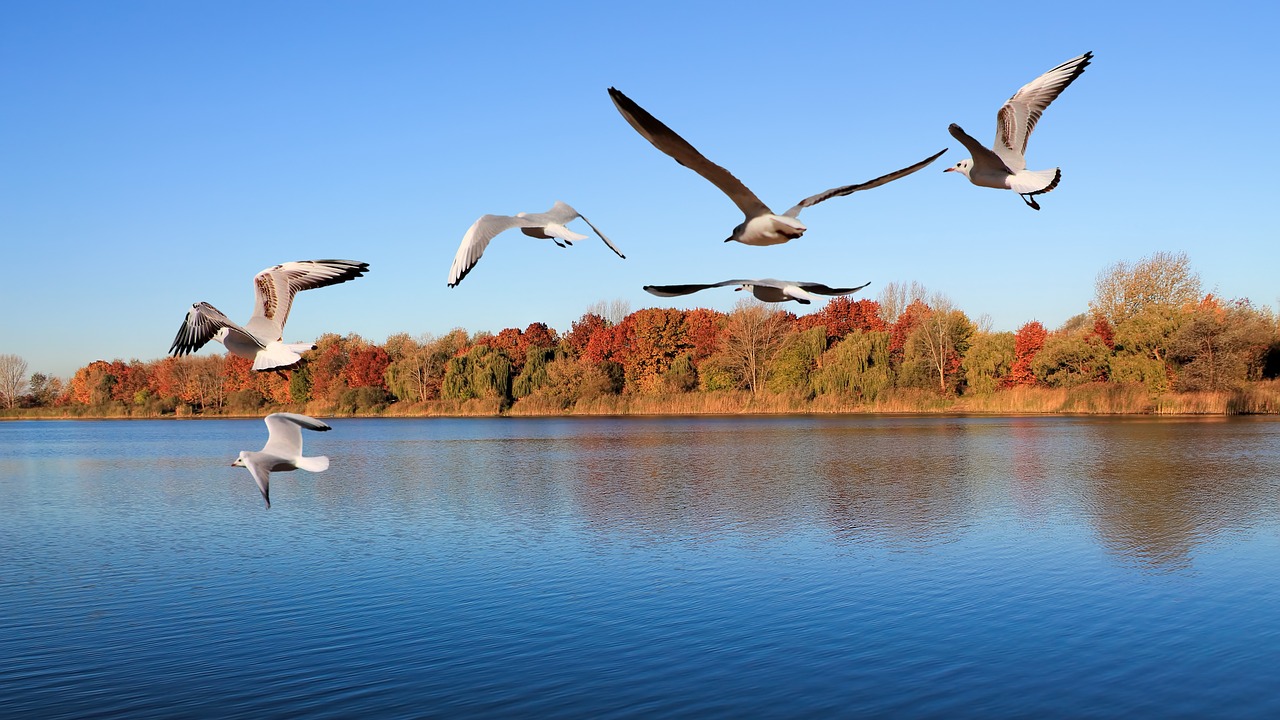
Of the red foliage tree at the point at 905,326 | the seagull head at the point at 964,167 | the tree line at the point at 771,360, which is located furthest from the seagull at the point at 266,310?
the red foliage tree at the point at 905,326

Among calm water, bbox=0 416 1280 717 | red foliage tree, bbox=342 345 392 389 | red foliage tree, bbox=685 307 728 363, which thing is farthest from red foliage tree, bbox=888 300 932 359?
red foliage tree, bbox=342 345 392 389

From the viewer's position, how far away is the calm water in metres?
9.39

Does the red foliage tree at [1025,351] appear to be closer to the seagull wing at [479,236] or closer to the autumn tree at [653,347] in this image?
the autumn tree at [653,347]

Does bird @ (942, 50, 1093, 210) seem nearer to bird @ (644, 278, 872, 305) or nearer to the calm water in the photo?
bird @ (644, 278, 872, 305)

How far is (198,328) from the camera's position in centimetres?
588

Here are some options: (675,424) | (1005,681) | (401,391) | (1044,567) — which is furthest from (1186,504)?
(401,391)

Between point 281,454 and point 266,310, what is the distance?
0.85m

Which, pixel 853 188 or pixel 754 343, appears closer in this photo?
pixel 853 188

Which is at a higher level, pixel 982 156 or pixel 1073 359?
pixel 1073 359

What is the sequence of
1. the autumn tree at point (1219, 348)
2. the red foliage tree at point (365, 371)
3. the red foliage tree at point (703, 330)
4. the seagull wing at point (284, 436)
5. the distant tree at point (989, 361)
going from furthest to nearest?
the red foliage tree at point (365, 371) → the red foliage tree at point (703, 330) → the distant tree at point (989, 361) → the autumn tree at point (1219, 348) → the seagull wing at point (284, 436)

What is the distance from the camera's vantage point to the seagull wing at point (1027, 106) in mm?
6348

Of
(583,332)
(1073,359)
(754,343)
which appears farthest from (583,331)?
(1073,359)

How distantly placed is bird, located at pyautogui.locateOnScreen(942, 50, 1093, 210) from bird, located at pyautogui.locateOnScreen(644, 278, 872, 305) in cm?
125

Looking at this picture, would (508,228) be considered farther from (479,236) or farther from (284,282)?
(284,282)
